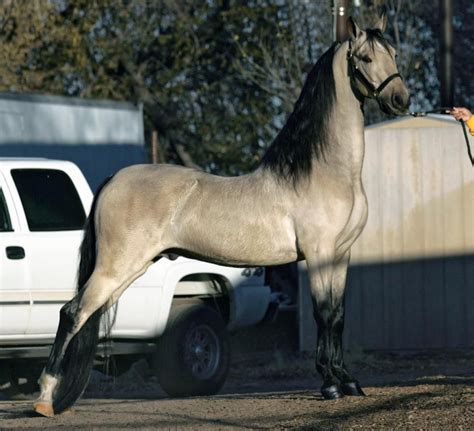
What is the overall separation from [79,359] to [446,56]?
10776 mm

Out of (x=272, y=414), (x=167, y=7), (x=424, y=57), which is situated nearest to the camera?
(x=272, y=414)

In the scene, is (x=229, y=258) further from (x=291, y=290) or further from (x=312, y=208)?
(x=291, y=290)

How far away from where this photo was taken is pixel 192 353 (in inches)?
499

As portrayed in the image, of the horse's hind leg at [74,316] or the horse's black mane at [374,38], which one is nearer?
the horse's black mane at [374,38]

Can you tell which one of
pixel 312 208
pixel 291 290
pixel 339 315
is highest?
pixel 312 208

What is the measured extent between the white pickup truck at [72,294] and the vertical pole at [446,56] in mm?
6680

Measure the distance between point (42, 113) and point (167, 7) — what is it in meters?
8.39

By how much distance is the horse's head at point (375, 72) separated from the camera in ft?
31.7

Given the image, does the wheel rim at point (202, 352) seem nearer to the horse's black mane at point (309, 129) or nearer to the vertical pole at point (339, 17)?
the horse's black mane at point (309, 129)

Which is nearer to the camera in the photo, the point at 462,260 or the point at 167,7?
the point at 462,260

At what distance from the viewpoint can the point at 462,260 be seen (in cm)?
1672

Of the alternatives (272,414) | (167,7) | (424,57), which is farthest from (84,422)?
(167,7)

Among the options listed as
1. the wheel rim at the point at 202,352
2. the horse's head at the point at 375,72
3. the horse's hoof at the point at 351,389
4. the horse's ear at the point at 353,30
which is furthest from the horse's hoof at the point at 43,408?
the horse's ear at the point at 353,30

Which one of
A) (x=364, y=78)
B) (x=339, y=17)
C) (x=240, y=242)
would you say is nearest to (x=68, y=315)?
(x=240, y=242)
